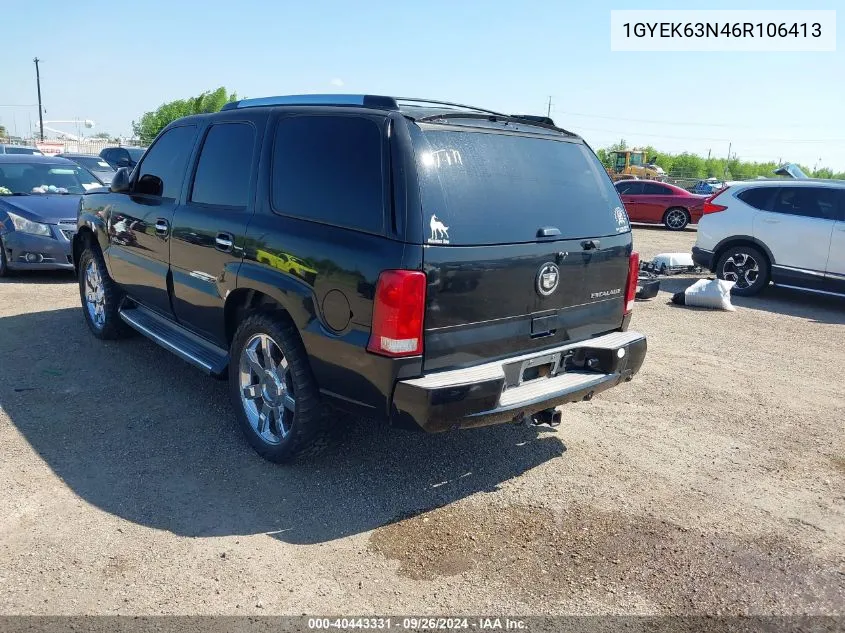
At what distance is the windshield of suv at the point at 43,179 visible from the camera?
938 centimetres

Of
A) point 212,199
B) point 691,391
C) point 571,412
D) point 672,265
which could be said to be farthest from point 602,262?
point 672,265

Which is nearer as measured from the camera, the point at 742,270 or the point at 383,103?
the point at 383,103

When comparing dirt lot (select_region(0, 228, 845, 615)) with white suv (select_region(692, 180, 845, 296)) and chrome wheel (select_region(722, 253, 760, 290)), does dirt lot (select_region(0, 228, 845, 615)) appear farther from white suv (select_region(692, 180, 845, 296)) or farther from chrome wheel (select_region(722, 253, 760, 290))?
chrome wheel (select_region(722, 253, 760, 290))

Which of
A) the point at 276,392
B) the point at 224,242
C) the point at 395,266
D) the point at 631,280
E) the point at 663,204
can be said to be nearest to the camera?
the point at 395,266

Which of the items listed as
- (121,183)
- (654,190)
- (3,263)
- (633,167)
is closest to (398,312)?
(121,183)

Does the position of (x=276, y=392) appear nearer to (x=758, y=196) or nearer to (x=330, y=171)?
(x=330, y=171)

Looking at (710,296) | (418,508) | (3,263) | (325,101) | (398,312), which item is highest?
(325,101)

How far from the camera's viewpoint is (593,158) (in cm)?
424

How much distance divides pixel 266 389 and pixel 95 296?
321 centimetres

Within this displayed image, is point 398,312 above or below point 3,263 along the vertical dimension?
above

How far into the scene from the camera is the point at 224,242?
4.11 meters

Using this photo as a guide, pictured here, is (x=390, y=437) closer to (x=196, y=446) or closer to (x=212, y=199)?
(x=196, y=446)

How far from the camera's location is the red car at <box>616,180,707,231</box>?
2019 cm

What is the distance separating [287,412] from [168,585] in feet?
4.07
